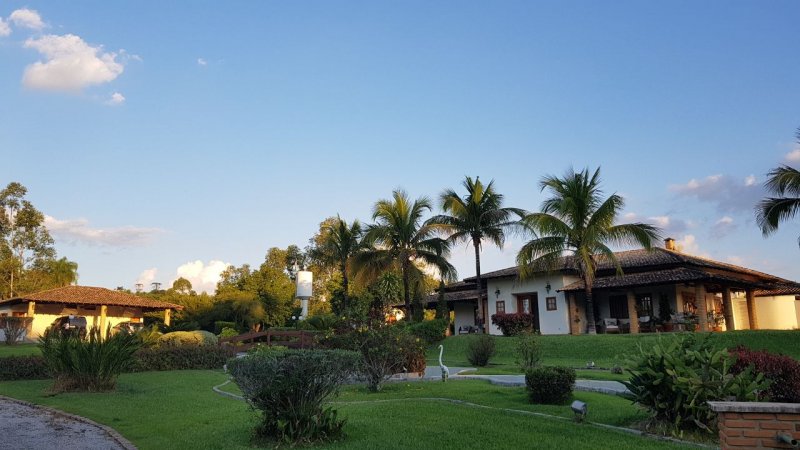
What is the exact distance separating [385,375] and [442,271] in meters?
18.8

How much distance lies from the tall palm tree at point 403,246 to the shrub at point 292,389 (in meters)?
23.7

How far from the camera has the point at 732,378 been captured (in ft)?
25.3

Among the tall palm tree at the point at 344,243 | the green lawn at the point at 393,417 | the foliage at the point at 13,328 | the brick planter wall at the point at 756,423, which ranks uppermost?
the tall palm tree at the point at 344,243

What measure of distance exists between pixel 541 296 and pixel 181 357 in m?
18.2

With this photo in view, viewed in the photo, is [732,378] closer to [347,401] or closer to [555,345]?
[347,401]

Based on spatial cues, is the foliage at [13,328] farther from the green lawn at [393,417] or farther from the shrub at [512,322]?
the shrub at [512,322]

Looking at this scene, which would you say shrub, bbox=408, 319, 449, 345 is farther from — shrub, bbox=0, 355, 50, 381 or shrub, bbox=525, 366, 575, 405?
shrub, bbox=525, 366, 575, 405

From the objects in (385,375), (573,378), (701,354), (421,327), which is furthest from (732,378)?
(421,327)

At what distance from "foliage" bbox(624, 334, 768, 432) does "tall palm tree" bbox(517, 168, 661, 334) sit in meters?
17.7

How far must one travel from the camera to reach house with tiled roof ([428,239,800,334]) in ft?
85.9

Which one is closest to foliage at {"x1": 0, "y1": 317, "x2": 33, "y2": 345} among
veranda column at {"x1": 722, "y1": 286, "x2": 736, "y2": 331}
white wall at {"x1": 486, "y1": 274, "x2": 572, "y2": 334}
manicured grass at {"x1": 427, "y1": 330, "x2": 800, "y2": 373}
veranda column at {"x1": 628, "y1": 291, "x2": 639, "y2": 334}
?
manicured grass at {"x1": 427, "y1": 330, "x2": 800, "y2": 373}

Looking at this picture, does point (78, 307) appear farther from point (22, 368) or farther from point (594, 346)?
point (594, 346)

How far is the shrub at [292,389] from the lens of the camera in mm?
7477

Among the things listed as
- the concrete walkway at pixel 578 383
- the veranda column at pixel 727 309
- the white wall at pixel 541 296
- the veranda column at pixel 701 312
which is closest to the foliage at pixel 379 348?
the concrete walkway at pixel 578 383
